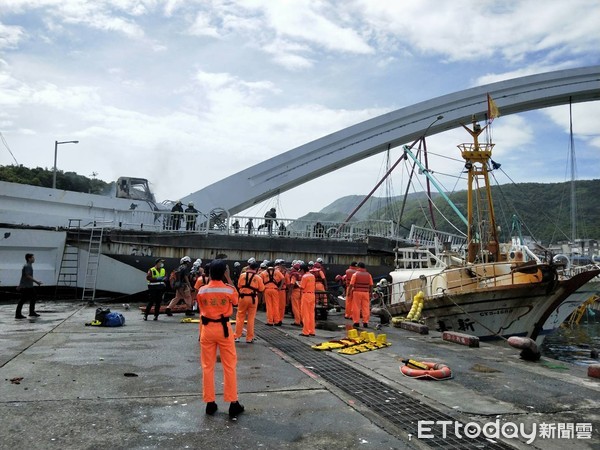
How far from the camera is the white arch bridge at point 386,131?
24203mm

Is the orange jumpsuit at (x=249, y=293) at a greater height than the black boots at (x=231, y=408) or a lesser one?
greater

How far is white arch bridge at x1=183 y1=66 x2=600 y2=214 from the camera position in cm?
2420

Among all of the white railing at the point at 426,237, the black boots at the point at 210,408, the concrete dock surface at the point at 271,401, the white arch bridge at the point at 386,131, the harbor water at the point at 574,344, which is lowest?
the harbor water at the point at 574,344

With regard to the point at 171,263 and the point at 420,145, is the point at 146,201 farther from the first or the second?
the point at 420,145

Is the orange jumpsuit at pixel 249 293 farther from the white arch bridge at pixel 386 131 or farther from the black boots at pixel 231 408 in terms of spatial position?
the white arch bridge at pixel 386 131

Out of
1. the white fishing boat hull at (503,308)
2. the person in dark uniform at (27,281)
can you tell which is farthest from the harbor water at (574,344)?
the person in dark uniform at (27,281)

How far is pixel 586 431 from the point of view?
4516mm

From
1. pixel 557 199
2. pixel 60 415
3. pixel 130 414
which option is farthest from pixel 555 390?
pixel 557 199

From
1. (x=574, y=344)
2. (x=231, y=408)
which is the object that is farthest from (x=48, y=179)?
(x=231, y=408)

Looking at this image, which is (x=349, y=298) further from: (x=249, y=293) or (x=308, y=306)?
(x=249, y=293)

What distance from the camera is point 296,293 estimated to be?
1286cm

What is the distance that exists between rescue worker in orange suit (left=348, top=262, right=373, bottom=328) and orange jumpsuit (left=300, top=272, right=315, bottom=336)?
4.30 feet

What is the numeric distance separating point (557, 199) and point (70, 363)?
128731 mm

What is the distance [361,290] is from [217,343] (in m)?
6.71
